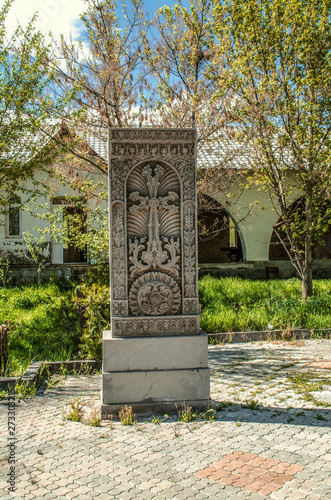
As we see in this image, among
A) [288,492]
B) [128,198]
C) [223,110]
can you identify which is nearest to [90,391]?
[128,198]

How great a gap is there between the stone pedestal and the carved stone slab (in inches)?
5.0

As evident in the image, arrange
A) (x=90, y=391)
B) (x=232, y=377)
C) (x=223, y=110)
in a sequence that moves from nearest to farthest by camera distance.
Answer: (x=90, y=391) → (x=232, y=377) → (x=223, y=110)

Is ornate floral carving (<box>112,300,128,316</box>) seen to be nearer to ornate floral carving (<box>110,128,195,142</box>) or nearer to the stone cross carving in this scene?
the stone cross carving

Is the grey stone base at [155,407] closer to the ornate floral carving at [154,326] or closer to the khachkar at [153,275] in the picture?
the khachkar at [153,275]

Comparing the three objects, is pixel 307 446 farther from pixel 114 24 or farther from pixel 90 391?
pixel 114 24

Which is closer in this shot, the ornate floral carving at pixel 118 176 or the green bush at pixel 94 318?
the ornate floral carving at pixel 118 176

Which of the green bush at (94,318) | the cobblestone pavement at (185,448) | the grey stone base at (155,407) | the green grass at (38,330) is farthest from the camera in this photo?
the green grass at (38,330)

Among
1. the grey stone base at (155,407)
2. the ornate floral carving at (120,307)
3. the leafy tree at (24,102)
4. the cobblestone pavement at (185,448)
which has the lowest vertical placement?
the cobblestone pavement at (185,448)

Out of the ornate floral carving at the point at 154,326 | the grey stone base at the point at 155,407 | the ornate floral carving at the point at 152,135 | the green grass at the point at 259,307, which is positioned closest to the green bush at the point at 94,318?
the ornate floral carving at the point at 154,326

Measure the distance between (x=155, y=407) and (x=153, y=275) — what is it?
123cm

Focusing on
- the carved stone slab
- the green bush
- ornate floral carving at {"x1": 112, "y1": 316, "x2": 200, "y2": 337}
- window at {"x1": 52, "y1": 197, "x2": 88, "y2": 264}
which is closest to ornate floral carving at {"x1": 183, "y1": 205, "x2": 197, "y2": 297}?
the carved stone slab

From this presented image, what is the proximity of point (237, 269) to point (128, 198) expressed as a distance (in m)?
10.7

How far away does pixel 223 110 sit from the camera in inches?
336

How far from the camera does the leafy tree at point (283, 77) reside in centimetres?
912
